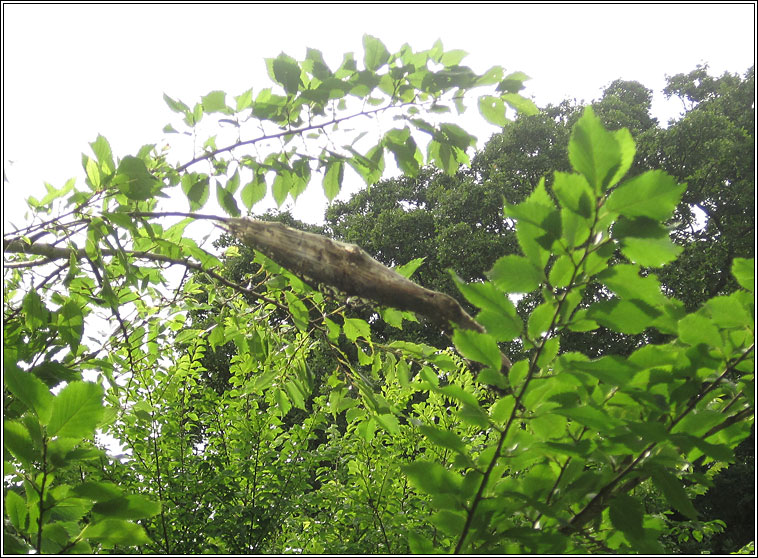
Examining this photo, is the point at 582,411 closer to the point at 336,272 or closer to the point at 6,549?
the point at 336,272

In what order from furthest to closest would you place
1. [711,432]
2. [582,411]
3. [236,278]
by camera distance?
[236,278]
[711,432]
[582,411]

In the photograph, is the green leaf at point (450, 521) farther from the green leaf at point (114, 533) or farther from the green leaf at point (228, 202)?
the green leaf at point (228, 202)

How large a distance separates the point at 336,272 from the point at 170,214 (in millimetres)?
387

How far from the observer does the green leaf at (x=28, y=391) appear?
26.2 inches

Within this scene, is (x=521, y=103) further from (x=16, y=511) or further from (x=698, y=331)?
(x=16, y=511)

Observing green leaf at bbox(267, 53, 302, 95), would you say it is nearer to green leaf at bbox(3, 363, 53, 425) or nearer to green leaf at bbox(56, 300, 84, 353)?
green leaf at bbox(56, 300, 84, 353)

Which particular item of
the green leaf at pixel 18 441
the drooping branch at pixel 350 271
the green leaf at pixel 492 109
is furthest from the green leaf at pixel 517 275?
the green leaf at pixel 492 109

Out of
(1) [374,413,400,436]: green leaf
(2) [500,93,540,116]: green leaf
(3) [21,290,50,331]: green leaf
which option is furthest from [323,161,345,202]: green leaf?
(3) [21,290,50,331]: green leaf

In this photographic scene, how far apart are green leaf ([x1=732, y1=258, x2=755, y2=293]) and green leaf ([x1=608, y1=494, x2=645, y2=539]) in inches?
12.3

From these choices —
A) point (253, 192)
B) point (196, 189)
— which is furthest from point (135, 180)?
point (253, 192)

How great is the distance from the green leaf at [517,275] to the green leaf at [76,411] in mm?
507

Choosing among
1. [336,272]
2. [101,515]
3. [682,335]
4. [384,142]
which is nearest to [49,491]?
[101,515]

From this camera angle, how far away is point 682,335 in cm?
66

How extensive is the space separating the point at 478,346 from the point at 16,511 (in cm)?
63
